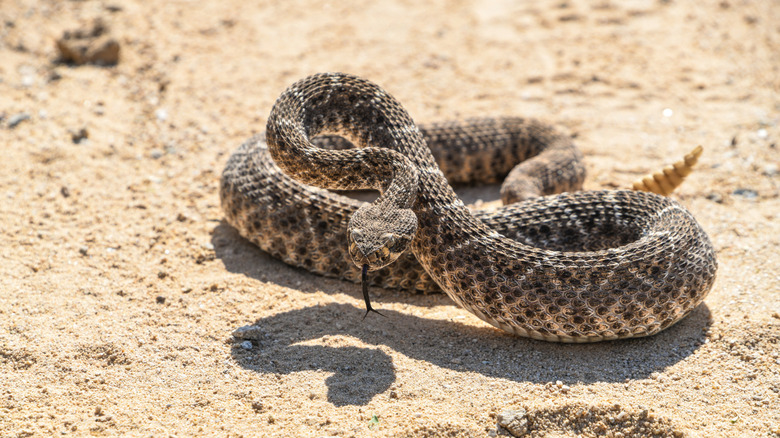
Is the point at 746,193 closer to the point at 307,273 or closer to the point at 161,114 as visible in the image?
the point at 307,273

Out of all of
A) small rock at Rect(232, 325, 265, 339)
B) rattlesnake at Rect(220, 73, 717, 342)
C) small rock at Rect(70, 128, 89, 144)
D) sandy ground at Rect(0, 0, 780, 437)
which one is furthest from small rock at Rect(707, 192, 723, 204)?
small rock at Rect(70, 128, 89, 144)

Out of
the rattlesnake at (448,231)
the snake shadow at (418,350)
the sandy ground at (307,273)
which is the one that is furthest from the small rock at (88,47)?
the snake shadow at (418,350)

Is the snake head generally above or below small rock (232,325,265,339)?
above

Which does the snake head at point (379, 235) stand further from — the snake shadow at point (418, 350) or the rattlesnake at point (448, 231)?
the snake shadow at point (418, 350)

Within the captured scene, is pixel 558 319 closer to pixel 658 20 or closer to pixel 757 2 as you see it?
pixel 658 20

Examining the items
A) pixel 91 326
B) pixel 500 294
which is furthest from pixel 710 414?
pixel 91 326

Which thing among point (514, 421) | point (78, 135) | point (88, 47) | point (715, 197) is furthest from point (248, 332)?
point (88, 47)

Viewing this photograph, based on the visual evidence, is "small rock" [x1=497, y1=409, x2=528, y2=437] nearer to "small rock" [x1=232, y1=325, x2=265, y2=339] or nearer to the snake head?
the snake head
